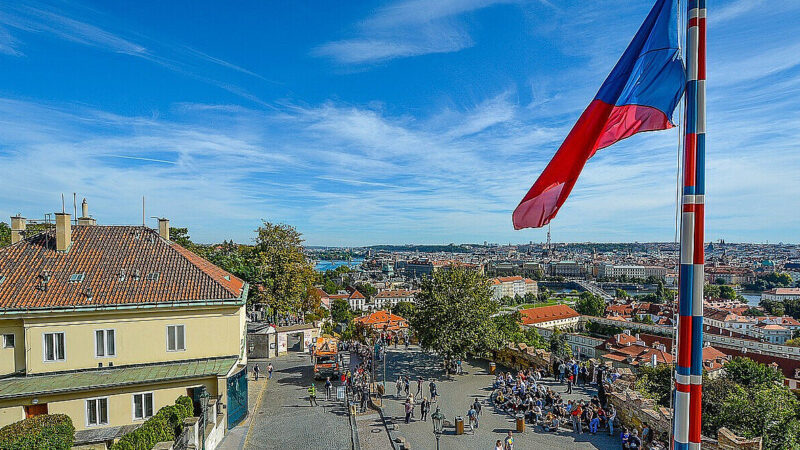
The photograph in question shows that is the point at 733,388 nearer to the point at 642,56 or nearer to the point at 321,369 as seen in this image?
the point at 321,369

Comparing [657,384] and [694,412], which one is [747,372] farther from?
[694,412]

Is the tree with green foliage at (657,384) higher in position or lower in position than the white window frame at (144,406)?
lower

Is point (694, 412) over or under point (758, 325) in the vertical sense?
over

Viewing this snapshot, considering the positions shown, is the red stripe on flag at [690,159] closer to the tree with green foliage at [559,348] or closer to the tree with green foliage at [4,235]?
the tree with green foliage at [559,348]

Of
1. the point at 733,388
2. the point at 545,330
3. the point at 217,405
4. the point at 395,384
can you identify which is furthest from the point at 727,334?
the point at 217,405

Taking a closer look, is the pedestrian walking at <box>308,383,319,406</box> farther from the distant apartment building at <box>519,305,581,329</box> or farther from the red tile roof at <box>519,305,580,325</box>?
the red tile roof at <box>519,305,580,325</box>

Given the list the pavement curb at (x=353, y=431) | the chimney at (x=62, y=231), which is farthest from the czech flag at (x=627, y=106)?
the chimney at (x=62, y=231)

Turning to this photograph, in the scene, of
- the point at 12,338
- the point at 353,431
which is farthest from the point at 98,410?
the point at 353,431
